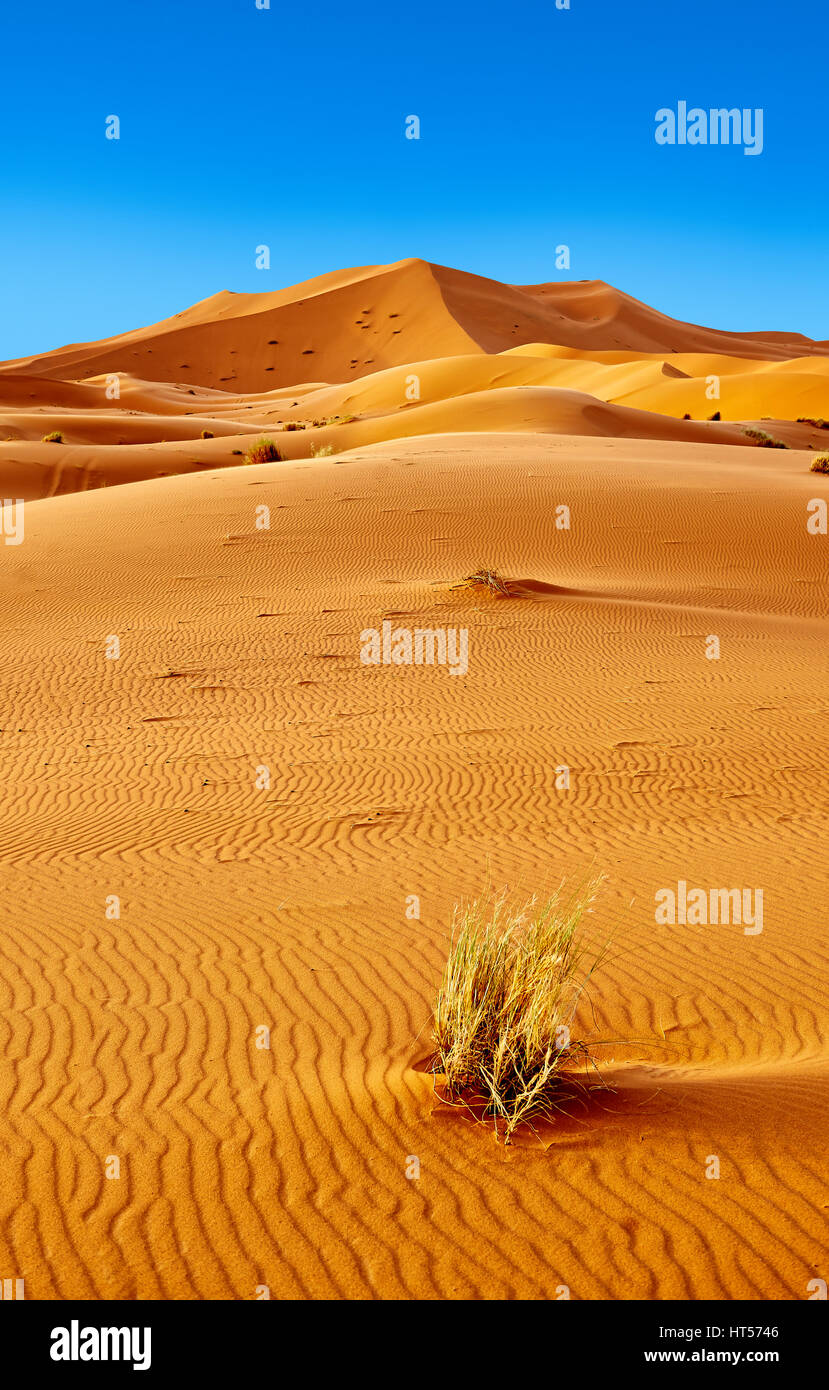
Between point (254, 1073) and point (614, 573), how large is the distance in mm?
14883

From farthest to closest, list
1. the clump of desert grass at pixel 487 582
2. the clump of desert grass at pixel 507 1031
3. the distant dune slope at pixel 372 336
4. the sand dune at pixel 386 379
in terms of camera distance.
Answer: the distant dune slope at pixel 372 336
the sand dune at pixel 386 379
the clump of desert grass at pixel 487 582
the clump of desert grass at pixel 507 1031

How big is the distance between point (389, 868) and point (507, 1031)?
124 inches

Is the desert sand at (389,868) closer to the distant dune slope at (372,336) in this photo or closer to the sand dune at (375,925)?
the sand dune at (375,925)

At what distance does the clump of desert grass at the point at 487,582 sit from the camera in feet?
53.1

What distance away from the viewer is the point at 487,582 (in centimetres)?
1627

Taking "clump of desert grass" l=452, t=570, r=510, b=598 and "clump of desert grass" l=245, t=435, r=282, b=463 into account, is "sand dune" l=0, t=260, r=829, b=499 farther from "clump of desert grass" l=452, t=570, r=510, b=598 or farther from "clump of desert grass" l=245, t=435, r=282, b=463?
"clump of desert grass" l=452, t=570, r=510, b=598

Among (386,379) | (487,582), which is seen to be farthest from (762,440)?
(487,582)

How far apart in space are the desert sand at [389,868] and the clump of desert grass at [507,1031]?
0.12 m

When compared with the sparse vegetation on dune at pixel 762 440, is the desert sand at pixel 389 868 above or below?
below

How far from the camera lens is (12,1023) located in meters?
4.92

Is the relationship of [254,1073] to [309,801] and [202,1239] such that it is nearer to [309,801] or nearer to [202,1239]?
[202,1239]

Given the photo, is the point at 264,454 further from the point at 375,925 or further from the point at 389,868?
the point at 375,925

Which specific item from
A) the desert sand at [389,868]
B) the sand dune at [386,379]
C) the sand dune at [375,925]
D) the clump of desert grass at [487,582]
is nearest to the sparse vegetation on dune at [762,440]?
the sand dune at [386,379]

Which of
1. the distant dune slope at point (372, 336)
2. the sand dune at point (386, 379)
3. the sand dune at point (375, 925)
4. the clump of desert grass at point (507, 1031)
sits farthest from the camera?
the distant dune slope at point (372, 336)
